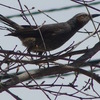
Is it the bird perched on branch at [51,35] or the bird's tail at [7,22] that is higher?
the bird perched on branch at [51,35]

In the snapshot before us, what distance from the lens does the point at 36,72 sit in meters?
2.47

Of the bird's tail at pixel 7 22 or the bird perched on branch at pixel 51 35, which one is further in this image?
the bird perched on branch at pixel 51 35

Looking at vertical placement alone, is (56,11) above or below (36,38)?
above

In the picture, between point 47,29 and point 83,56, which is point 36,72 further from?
point 47,29

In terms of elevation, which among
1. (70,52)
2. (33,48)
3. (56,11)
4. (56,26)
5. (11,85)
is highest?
(56,11)

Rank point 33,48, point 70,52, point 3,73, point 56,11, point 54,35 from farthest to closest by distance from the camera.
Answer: point 56,11
point 54,35
point 33,48
point 3,73
point 70,52

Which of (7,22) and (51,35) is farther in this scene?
(51,35)

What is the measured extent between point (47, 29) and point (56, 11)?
50.5 inches

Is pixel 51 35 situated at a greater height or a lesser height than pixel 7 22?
greater

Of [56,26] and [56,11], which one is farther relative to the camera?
[56,11]

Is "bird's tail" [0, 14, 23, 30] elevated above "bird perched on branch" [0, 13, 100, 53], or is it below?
below

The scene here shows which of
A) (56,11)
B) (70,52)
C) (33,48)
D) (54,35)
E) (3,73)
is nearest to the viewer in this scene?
(70,52)

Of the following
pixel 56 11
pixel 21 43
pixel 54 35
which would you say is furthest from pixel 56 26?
pixel 56 11

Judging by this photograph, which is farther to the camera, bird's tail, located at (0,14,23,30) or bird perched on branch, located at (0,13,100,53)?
bird perched on branch, located at (0,13,100,53)
